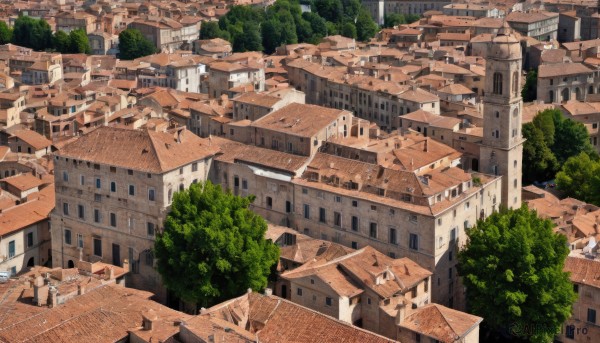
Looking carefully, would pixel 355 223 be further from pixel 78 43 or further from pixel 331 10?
pixel 331 10

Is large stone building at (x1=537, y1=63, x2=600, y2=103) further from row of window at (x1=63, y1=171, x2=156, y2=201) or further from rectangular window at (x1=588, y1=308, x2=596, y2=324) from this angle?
row of window at (x1=63, y1=171, x2=156, y2=201)

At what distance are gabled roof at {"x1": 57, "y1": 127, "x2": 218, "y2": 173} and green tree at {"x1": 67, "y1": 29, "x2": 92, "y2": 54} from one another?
89.4 metres

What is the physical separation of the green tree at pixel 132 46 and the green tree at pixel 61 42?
27.5 feet

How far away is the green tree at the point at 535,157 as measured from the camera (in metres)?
96.8

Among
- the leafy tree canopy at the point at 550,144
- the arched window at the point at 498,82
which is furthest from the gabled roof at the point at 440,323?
the leafy tree canopy at the point at 550,144

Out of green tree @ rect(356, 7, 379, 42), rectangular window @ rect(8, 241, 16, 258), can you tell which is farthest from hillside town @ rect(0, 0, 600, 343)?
green tree @ rect(356, 7, 379, 42)

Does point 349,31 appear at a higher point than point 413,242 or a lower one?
higher

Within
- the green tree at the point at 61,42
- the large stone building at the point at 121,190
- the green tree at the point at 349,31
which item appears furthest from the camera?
the green tree at the point at 349,31

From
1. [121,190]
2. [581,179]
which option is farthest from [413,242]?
[581,179]

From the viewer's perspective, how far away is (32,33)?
171500mm

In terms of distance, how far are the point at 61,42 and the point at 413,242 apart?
10771 cm

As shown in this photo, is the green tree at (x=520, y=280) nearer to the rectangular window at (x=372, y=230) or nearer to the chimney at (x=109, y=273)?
the rectangular window at (x=372, y=230)

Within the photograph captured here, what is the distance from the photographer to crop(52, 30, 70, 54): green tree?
6471 inches

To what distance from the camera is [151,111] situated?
10694 cm
